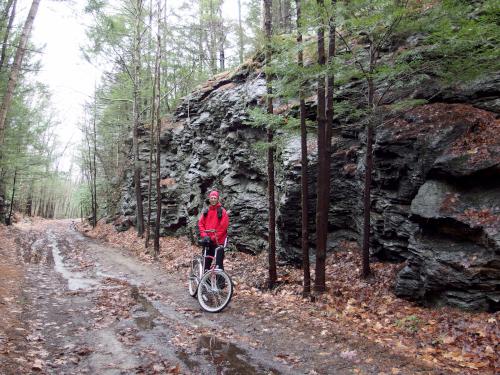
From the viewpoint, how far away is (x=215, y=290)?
25.5ft

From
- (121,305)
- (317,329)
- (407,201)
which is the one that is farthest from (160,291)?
(407,201)

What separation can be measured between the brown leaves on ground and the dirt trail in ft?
1.13

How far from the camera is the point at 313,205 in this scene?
1120 centimetres

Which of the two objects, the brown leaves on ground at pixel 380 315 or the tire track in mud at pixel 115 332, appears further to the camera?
the brown leaves on ground at pixel 380 315

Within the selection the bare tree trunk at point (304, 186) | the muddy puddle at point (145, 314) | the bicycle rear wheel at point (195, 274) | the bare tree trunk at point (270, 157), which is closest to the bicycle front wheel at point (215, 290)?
the bicycle rear wheel at point (195, 274)

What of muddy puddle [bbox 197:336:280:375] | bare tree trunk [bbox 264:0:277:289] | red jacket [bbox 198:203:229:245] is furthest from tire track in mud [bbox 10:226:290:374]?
bare tree trunk [bbox 264:0:277:289]

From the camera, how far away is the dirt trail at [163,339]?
4.98m

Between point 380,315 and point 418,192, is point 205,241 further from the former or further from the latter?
point 418,192

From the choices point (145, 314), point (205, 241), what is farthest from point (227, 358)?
point (205, 241)

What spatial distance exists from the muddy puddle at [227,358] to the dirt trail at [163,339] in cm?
1

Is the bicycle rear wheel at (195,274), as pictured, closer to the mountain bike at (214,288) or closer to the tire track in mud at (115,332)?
the mountain bike at (214,288)

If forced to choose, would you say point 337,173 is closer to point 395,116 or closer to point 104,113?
point 395,116

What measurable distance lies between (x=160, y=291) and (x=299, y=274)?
393 centimetres

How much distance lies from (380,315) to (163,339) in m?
4.23
